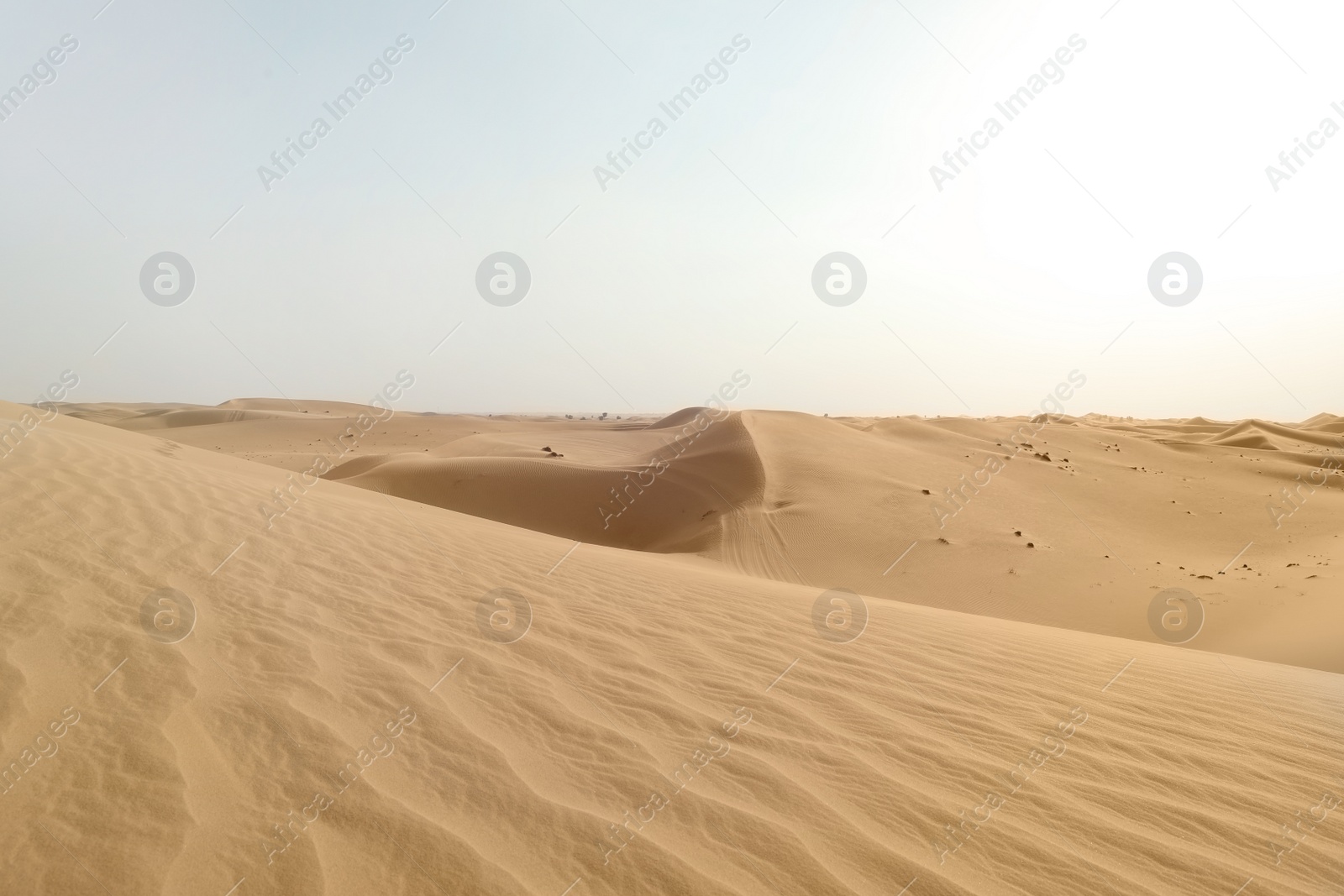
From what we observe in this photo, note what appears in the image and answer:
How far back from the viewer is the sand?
2.06m

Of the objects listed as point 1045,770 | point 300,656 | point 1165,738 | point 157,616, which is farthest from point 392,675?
point 1165,738

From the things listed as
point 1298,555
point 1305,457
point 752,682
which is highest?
point 1305,457

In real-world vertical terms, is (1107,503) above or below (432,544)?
above

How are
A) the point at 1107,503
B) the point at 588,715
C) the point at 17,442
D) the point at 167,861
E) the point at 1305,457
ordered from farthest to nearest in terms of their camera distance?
the point at 1305,457 → the point at 1107,503 → the point at 17,442 → the point at 588,715 → the point at 167,861

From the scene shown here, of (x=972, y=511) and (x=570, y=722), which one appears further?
(x=972, y=511)

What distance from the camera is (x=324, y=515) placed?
640 cm

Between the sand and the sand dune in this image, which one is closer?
the sand

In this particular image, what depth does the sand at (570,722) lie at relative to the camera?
206 centimetres

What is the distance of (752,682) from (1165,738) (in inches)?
77.4

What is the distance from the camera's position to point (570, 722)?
2.96m

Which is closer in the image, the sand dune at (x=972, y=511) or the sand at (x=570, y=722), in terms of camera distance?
the sand at (x=570, y=722)

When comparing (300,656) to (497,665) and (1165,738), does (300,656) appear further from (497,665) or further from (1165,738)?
(1165,738)

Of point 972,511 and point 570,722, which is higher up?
point 972,511

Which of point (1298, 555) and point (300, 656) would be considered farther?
point (1298, 555)
